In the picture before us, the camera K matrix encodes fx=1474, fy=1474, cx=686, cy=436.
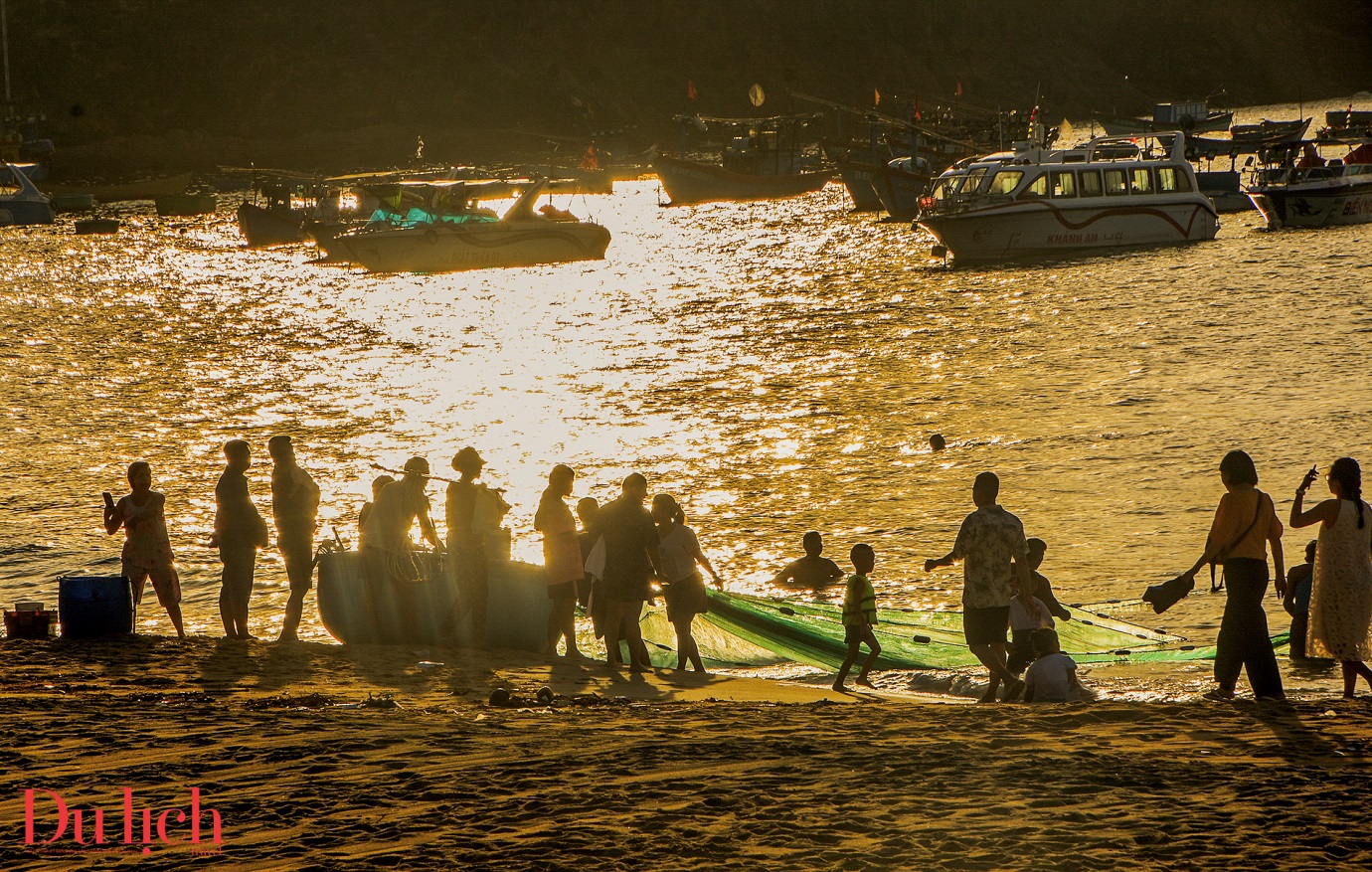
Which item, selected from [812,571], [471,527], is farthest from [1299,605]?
[471,527]

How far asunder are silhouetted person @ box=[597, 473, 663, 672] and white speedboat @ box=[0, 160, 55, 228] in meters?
59.6

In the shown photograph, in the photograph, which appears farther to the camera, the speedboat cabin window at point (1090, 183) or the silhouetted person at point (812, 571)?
the speedboat cabin window at point (1090, 183)

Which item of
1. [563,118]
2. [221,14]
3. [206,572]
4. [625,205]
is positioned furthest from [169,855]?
[221,14]

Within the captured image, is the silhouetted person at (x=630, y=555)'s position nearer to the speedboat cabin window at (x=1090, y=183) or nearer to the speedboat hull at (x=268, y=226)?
the speedboat cabin window at (x=1090, y=183)

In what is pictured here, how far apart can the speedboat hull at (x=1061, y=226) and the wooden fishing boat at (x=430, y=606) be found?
29123 millimetres

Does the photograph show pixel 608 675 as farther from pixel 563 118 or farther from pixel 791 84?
pixel 791 84

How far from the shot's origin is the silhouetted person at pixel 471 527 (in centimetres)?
1048

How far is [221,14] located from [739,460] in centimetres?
10977

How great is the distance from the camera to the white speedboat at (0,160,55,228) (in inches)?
2437

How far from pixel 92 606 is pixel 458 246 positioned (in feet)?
111

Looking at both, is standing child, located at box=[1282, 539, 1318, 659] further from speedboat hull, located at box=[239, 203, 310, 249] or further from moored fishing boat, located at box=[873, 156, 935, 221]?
speedboat hull, located at box=[239, 203, 310, 249]

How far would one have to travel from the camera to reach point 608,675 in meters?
9.91

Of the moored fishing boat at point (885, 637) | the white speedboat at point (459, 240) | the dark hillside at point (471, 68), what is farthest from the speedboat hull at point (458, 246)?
the dark hillside at point (471, 68)

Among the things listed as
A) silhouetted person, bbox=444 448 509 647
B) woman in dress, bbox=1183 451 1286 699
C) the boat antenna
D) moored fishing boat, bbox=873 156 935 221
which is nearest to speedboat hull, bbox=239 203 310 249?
moored fishing boat, bbox=873 156 935 221
